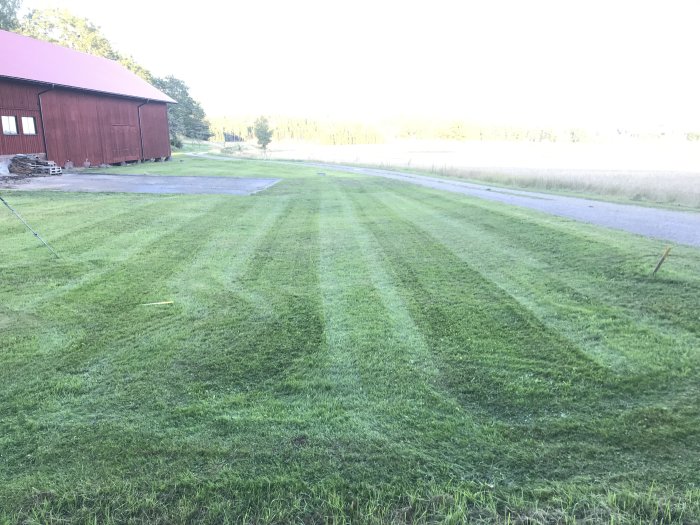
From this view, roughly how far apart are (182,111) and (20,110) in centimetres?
5269

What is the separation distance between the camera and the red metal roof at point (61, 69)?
22.0 metres

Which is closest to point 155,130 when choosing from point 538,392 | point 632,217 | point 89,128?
point 89,128

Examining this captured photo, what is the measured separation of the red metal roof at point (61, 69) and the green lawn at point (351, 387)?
65.1 ft

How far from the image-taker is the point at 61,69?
2530 cm

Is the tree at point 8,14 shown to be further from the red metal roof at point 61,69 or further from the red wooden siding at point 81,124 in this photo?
the red wooden siding at point 81,124

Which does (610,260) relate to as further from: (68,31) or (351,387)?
(68,31)

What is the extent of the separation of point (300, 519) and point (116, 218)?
9.34 m

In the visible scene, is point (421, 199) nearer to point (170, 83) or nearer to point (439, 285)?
point (439, 285)

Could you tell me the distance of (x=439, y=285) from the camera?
5797mm

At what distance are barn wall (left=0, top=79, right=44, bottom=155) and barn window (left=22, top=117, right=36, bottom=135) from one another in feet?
0.45

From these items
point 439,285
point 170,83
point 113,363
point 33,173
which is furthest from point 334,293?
point 170,83

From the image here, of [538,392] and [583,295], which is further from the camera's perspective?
[583,295]

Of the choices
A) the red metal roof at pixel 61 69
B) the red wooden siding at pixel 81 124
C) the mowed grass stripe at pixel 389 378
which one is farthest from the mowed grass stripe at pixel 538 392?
the red metal roof at pixel 61 69

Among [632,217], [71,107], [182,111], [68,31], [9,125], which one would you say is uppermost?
[68,31]
